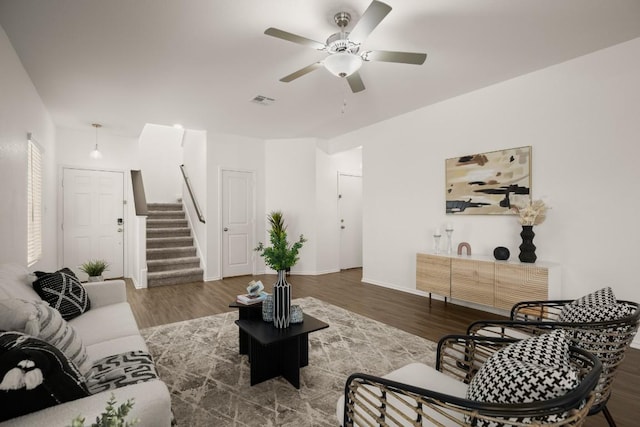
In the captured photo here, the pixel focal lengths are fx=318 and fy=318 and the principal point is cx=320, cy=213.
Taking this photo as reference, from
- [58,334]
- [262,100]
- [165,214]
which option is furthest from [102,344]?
[165,214]

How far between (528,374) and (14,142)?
4217mm

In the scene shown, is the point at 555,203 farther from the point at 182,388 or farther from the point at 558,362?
the point at 182,388

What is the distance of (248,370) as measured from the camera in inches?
99.4

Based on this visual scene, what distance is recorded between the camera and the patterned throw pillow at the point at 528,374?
91 cm

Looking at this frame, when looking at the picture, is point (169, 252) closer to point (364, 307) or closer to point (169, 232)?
point (169, 232)

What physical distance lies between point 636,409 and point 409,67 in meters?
3.29

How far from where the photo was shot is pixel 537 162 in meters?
3.55

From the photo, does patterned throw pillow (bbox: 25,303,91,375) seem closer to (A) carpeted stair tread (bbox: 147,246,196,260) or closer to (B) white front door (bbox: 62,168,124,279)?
(A) carpeted stair tread (bbox: 147,246,196,260)

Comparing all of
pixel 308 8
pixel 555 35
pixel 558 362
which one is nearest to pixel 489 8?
pixel 555 35

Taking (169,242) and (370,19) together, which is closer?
(370,19)

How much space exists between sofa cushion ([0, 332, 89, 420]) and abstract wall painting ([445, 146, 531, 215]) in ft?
13.6

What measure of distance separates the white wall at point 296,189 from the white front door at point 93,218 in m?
2.86

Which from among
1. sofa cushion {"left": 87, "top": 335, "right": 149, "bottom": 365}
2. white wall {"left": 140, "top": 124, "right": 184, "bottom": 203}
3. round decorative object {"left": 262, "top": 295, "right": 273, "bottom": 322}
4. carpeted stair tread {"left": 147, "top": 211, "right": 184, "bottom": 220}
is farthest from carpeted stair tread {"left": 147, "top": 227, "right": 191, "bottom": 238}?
round decorative object {"left": 262, "top": 295, "right": 273, "bottom": 322}

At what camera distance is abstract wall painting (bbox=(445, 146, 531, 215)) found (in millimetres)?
3674
